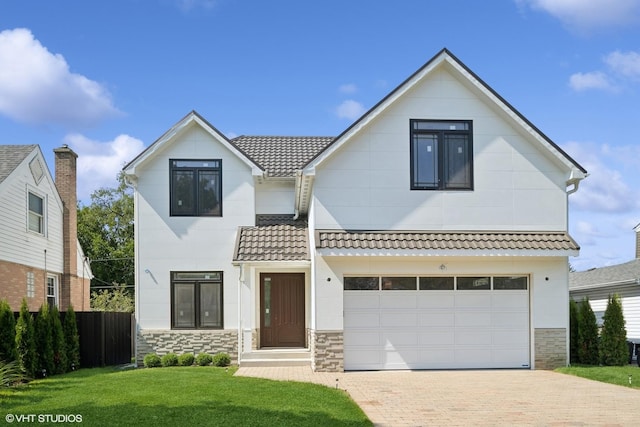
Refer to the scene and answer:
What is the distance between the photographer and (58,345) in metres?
17.5

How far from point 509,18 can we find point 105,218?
131 ft

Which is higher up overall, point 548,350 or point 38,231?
point 38,231

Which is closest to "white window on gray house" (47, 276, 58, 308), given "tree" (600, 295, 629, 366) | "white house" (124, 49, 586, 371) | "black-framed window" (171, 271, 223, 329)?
"black-framed window" (171, 271, 223, 329)

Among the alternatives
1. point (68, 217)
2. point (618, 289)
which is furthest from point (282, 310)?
point (618, 289)

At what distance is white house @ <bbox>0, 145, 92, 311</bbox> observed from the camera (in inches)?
824

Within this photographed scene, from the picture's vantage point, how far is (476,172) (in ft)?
55.2

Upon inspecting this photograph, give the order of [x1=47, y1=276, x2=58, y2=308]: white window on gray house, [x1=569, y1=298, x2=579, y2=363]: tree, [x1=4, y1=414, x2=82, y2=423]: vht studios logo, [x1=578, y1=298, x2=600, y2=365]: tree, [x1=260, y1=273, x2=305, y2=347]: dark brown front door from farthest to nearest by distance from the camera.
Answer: [x1=47, y1=276, x2=58, y2=308]: white window on gray house
[x1=260, y1=273, x2=305, y2=347]: dark brown front door
[x1=569, y1=298, x2=579, y2=363]: tree
[x1=578, y1=298, x2=600, y2=365]: tree
[x1=4, y1=414, x2=82, y2=423]: vht studios logo

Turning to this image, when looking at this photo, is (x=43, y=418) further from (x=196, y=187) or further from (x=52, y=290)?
(x=52, y=290)

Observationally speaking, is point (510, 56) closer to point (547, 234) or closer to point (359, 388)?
point (547, 234)

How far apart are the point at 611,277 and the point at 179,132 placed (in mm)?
18806

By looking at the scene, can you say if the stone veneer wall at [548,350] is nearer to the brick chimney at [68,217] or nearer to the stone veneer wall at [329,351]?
the stone veneer wall at [329,351]

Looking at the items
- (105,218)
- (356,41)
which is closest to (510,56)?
(356,41)

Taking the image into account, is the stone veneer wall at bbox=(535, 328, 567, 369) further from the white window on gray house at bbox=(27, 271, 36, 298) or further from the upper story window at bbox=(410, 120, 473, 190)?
the white window on gray house at bbox=(27, 271, 36, 298)

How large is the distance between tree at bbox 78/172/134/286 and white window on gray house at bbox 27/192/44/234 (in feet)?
74.2
